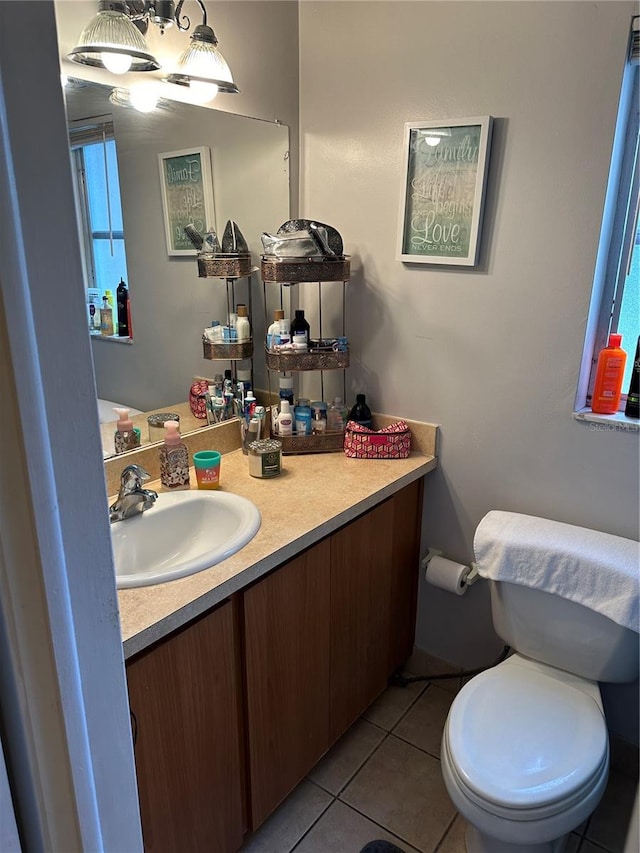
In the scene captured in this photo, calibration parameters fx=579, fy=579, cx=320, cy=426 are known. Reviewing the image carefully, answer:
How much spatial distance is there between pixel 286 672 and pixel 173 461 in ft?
2.05

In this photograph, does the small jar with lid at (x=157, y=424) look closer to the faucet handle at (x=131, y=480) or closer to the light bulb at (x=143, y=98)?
the faucet handle at (x=131, y=480)

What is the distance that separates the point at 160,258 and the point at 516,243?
987mm

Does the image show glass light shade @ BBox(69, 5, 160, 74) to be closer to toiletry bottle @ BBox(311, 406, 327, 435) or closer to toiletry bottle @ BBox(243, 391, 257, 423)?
toiletry bottle @ BBox(243, 391, 257, 423)

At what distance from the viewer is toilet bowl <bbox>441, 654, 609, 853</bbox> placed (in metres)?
1.21

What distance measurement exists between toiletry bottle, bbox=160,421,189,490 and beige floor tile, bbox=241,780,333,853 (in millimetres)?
943

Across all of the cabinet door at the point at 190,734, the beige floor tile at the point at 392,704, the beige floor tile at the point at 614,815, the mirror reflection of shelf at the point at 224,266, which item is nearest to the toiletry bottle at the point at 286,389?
the mirror reflection of shelf at the point at 224,266

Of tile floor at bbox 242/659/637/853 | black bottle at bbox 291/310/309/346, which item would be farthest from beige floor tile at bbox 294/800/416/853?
black bottle at bbox 291/310/309/346

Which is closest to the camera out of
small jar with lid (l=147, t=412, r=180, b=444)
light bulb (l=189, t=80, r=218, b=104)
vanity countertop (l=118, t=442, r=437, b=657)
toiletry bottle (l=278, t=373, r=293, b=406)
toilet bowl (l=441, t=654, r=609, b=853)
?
vanity countertop (l=118, t=442, r=437, b=657)

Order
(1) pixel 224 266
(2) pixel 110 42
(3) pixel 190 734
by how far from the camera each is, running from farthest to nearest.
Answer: (1) pixel 224 266 < (2) pixel 110 42 < (3) pixel 190 734

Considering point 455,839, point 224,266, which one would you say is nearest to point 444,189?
point 224,266

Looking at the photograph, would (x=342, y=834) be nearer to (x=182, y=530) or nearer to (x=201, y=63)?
(x=182, y=530)

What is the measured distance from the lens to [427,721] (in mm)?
1921

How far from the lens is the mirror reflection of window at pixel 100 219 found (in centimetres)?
142

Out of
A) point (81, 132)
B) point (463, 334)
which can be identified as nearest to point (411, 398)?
point (463, 334)
